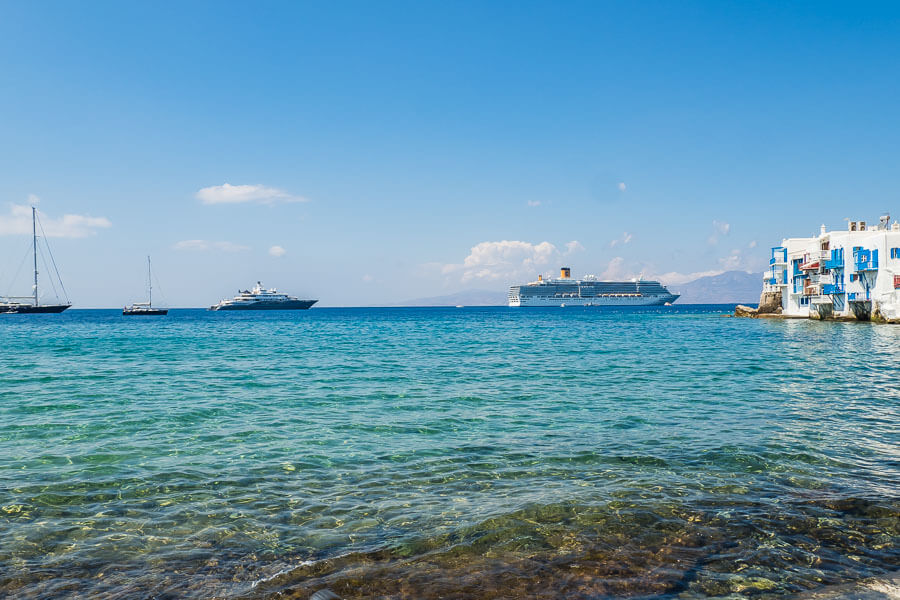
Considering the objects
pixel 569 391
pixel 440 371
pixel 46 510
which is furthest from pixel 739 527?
pixel 440 371

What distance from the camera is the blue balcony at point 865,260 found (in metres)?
55.8

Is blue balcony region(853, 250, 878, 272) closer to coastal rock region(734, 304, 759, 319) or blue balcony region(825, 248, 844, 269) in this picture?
blue balcony region(825, 248, 844, 269)

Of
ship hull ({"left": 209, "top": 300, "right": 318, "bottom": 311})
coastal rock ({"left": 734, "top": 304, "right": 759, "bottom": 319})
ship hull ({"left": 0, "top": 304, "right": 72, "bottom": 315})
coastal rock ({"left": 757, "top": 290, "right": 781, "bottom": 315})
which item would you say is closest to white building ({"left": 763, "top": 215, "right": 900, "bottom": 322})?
coastal rock ({"left": 757, "top": 290, "right": 781, "bottom": 315})

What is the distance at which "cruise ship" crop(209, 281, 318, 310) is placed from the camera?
178000 millimetres

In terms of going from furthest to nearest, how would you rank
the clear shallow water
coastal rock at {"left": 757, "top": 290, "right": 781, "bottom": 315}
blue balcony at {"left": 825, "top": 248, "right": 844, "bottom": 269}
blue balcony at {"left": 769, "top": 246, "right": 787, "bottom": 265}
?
coastal rock at {"left": 757, "top": 290, "right": 781, "bottom": 315}, blue balcony at {"left": 769, "top": 246, "right": 787, "bottom": 265}, blue balcony at {"left": 825, "top": 248, "right": 844, "bottom": 269}, the clear shallow water

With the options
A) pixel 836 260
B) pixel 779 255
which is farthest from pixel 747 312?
pixel 836 260

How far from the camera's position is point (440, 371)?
24156mm

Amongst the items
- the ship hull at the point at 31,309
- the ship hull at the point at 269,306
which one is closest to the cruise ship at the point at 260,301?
the ship hull at the point at 269,306

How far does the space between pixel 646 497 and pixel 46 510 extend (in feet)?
27.7

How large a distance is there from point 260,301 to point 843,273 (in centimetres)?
15686

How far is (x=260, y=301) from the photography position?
7052 inches

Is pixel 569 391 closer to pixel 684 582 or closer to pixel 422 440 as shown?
pixel 422 440

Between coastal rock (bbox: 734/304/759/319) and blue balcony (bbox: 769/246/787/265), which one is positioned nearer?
blue balcony (bbox: 769/246/787/265)

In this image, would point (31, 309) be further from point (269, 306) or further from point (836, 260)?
point (836, 260)
